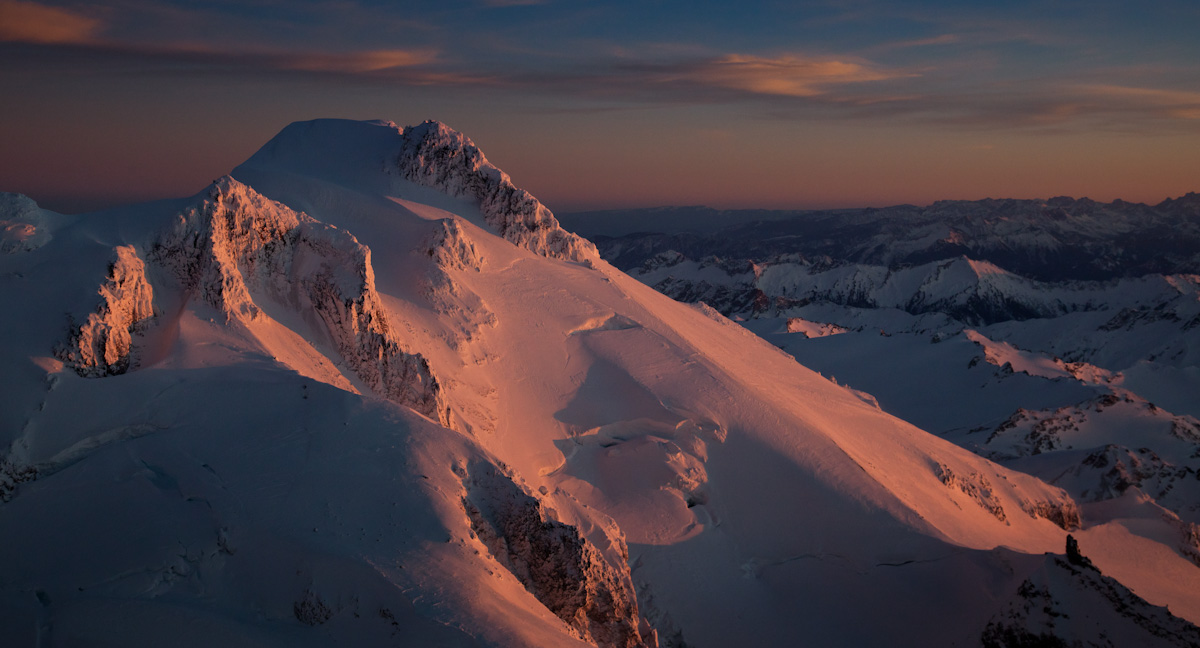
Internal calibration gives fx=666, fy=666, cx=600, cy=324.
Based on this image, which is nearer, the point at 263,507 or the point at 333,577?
the point at 333,577

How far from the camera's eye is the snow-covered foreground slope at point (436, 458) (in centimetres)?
1098

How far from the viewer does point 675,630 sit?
18891 mm

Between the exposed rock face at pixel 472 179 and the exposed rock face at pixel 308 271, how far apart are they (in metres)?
11.7

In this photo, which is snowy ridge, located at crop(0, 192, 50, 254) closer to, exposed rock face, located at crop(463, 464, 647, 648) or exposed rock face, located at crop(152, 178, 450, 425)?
exposed rock face, located at crop(152, 178, 450, 425)

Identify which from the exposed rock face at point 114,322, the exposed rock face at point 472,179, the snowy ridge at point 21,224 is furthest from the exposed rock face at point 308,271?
the exposed rock face at point 472,179

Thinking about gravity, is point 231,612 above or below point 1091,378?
above

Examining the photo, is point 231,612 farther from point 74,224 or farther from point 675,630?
point 74,224

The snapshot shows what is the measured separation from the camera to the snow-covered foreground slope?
10984 millimetres

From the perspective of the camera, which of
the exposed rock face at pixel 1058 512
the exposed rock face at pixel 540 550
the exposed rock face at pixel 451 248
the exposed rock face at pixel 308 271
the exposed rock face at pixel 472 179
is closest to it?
the exposed rock face at pixel 540 550

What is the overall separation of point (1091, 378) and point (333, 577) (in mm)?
94262

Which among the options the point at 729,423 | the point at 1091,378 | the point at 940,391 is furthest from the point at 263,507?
the point at 1091,378

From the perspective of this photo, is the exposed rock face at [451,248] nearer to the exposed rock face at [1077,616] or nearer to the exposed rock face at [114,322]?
the exposed rock face at [114,322]

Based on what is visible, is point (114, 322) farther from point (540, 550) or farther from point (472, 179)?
point (472, 179)

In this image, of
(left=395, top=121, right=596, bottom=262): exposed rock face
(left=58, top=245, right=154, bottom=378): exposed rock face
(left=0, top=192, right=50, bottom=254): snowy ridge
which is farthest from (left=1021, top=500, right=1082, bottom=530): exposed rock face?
(left=0, top=192, right=50, bottom=254): snowy ridge
